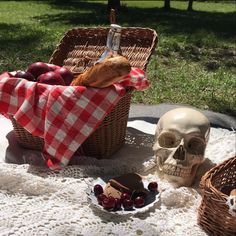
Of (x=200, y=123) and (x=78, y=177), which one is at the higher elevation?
(x=200, y=123)

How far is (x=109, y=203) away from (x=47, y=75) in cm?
74

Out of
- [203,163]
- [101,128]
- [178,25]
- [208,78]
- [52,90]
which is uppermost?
[52,90]

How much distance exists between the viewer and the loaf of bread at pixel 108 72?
212cm

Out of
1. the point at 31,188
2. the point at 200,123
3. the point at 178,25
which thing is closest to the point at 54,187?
the point at 31,188

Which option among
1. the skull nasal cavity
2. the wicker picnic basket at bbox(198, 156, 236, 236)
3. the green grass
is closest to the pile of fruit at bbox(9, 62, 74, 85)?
the skull nasal cavity

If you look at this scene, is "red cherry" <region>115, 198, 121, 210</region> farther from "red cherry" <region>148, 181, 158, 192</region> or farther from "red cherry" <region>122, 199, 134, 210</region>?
"red cherry" <region>148, 181, 158, 192</region>

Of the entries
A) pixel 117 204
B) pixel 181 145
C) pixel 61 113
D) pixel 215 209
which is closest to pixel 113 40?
pixel 61 113

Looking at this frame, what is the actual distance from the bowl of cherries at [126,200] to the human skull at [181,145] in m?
0.15

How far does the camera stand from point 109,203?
1864mm

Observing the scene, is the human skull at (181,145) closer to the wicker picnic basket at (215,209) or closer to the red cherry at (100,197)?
the wicker picnic basket at (215,209)

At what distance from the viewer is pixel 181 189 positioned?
80.6 inches

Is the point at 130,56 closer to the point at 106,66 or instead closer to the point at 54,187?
the point at 106,66

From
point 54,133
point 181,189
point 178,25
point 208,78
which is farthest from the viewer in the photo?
point 178,25

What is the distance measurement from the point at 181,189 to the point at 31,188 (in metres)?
0.61
